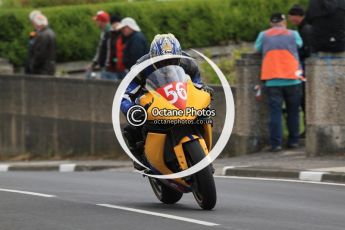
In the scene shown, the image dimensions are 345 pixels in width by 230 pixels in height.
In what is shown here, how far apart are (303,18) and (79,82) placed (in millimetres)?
5001

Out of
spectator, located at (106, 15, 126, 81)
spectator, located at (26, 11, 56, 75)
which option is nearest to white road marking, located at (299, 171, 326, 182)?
spectator, located at (106, 15, 126, 81)

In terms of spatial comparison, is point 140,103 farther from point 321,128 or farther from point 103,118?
point 103,118

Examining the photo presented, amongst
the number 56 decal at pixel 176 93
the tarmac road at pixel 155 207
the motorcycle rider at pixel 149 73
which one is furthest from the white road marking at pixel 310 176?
the number 56 decal at pixel 176 93

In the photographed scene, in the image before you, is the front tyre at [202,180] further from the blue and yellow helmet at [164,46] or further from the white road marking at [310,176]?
the white road marking at [310,176]

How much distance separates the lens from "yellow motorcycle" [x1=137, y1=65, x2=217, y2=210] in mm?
12523

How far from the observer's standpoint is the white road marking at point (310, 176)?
16.4m

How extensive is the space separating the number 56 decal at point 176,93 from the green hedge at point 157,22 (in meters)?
13.8

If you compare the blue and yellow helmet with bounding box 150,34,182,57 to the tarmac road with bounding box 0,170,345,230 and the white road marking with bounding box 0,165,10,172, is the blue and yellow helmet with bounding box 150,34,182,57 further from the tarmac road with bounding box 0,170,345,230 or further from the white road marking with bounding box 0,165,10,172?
the white road marking with bounding box 0,165,10,172

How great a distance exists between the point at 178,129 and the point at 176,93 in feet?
1.22

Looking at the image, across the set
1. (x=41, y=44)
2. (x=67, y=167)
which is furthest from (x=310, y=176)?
(x=41, y=44)

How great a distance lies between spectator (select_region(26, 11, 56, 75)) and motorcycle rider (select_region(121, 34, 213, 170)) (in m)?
11.0

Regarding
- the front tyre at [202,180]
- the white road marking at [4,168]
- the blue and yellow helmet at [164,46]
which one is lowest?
the white road marking at [4,168]

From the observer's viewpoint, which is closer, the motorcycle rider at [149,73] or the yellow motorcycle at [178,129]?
the yellow motorcycle at [178,129]

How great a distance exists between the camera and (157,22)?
94.1 feet
